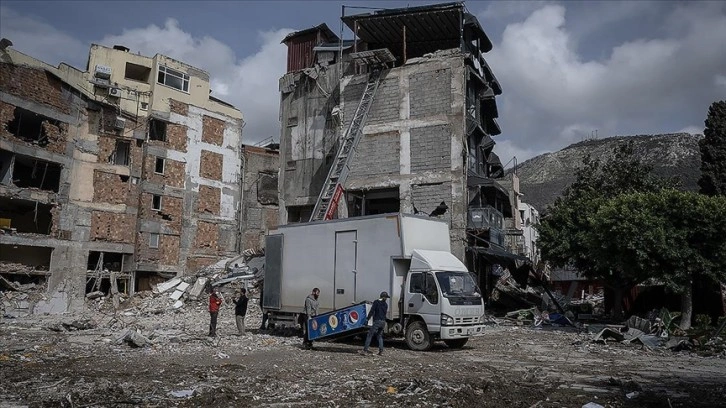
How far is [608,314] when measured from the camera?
30.2 metres

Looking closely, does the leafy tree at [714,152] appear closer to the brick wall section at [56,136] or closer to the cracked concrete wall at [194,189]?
the cracked concrete wall at [194,189]

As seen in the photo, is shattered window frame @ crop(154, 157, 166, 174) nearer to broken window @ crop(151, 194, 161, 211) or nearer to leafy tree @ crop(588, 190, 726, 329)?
broken window @ crop(151, 194, 161, 211)

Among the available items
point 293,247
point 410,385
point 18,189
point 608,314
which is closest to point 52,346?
point 293,247

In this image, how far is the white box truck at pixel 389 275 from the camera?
14.4 metres

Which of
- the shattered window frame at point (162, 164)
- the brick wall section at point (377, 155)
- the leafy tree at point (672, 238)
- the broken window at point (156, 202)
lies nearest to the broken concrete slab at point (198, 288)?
the broken window at point (156, 202)

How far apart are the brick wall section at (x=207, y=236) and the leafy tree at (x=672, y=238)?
28516 millimetres

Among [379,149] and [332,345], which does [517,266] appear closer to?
[379,149]

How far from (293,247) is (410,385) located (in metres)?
9.18

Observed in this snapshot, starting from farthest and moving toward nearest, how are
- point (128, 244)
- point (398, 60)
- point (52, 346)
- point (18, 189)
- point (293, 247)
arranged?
point (128, 244), point (398, 60), point (18, 189), point (293, 247), point (52, 346)

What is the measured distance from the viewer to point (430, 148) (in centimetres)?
2872

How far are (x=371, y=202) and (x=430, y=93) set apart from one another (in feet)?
23.1

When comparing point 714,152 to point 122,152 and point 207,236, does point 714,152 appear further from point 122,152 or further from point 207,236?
point 122,152

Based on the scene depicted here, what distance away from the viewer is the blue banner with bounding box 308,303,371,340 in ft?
44.4

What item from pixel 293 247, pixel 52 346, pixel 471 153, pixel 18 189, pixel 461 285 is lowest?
pixel 52 346
